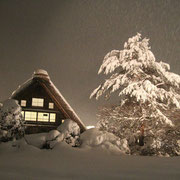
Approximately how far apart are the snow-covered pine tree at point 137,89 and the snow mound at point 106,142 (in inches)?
23.7

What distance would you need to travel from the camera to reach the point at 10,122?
18.3m

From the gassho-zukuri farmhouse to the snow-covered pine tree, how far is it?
716 cm

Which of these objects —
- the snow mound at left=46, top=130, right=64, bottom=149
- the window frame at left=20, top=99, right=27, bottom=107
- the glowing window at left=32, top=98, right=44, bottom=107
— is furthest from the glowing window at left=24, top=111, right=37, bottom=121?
the snow mound at left=46, top=130, right=64, bottom=149

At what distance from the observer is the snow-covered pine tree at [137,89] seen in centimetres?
1917

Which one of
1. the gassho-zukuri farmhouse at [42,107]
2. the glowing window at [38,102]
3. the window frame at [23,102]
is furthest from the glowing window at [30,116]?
the glowing window at [38,102]

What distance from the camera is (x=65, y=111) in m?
27.1

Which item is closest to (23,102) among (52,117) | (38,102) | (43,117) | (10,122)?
(38,102)

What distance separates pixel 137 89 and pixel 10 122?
9731 millimetres

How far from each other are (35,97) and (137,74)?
12.1 meters

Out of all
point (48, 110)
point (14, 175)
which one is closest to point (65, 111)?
point (48, 110)

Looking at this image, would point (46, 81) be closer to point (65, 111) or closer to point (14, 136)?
point (65, 111)

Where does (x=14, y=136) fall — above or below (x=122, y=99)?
below

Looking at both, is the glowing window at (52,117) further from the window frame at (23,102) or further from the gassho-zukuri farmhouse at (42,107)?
the window frame at (23,102)

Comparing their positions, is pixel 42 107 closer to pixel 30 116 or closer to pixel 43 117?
pixel 43 117
